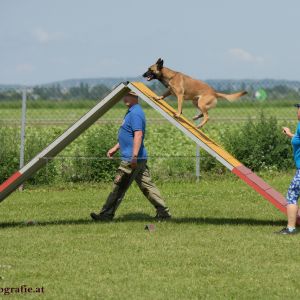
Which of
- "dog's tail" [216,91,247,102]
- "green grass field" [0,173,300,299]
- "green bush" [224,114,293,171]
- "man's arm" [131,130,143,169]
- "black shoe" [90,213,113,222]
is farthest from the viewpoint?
"green bush" [224,114,293,171]

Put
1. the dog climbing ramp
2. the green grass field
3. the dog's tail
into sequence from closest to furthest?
1. the green grass field
2. the dog climbing ramp
3. the dog's tail

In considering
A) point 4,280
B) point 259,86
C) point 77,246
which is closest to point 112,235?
point 77,246

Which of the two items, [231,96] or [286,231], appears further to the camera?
[231,96]

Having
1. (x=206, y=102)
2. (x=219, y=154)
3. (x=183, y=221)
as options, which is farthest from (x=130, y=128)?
(x=183, y=221)

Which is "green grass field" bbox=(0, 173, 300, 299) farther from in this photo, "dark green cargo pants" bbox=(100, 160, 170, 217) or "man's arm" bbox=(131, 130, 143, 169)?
"man's arm" bbox=(131, 130, 143, 169)

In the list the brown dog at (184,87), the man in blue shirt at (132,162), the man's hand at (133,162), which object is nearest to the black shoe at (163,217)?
the man in blue shirt at (132,162)

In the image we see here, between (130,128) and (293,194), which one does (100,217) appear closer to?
(130,128)

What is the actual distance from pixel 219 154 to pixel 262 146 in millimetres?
6256

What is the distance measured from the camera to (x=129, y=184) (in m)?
10.5

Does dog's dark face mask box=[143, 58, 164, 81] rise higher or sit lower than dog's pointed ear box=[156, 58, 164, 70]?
lower

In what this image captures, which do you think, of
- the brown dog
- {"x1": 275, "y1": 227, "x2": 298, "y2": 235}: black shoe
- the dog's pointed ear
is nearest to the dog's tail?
the brown dog

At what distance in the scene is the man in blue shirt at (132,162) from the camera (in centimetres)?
1013

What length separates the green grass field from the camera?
677 cm

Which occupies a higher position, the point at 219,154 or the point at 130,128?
the point at 130,128
